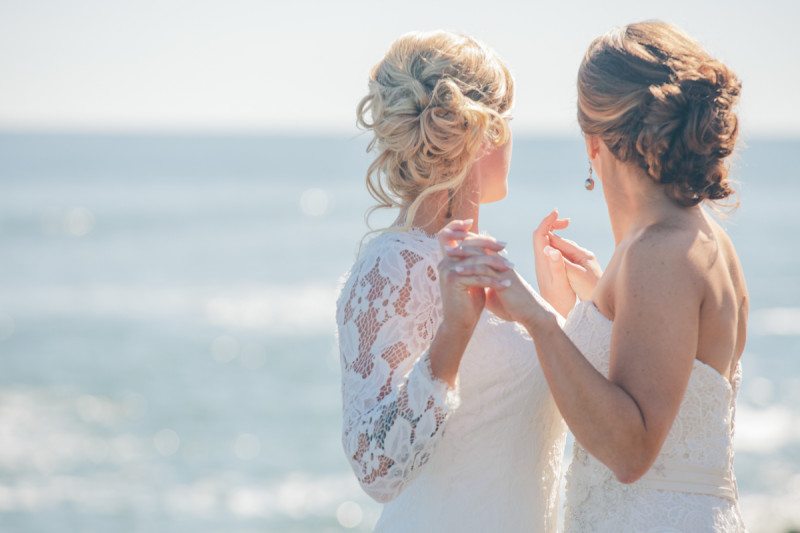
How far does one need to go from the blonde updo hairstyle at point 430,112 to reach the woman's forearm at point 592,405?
67 centimetres

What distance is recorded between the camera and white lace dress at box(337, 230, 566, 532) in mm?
2934

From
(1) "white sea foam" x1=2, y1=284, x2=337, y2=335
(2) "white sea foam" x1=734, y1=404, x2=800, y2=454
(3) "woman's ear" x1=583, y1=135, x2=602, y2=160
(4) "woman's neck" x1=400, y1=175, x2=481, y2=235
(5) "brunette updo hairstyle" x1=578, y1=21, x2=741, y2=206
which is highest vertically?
(5) "brunette updo hairstyle" x1=578, y1=21, x2=741, y2=206

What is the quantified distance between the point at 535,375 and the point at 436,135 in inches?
33.6

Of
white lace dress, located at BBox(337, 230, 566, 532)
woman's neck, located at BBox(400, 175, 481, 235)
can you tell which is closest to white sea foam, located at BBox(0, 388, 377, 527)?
white lace dress, located at BBox(337, 230, 566, 532)

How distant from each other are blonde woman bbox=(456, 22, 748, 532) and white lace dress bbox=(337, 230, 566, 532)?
20 cm

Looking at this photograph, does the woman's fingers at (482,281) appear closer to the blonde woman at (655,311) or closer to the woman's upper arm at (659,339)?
the blonde woman at (655,311)

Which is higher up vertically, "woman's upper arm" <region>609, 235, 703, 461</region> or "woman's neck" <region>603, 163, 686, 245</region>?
"woman's neck" <region>603, 163, 686, 245</region>

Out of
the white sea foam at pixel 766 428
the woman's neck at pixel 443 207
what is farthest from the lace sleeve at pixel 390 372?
the white sea foam at pixel 766 428

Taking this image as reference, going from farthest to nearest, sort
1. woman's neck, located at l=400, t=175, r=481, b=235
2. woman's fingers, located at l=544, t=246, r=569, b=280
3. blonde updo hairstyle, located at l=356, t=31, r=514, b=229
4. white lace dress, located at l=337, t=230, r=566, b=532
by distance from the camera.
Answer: woman's fingers, located at l=544, t=246, r=569, b=280 < woman's neck, located at l=400, t=175, r=481, b=235 < blonde updo hairstyle, located at l=356, t=31, r=514, b=229 < white lace dress, located at l=337, t=230, r=566, b=532

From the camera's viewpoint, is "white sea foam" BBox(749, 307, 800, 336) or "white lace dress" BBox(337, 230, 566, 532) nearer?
"white lace dress" BBox(337, 230, 566, 532)

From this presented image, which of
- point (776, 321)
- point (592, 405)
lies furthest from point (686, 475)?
point (776, 321)

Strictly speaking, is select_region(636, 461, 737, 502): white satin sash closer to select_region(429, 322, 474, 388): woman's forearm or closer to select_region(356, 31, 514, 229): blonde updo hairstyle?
select_region(429, 322, 474, 388): woman's forearm

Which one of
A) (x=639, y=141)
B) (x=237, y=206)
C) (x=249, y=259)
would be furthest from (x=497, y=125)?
(x=237, y=206)

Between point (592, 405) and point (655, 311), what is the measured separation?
12.9 inches
